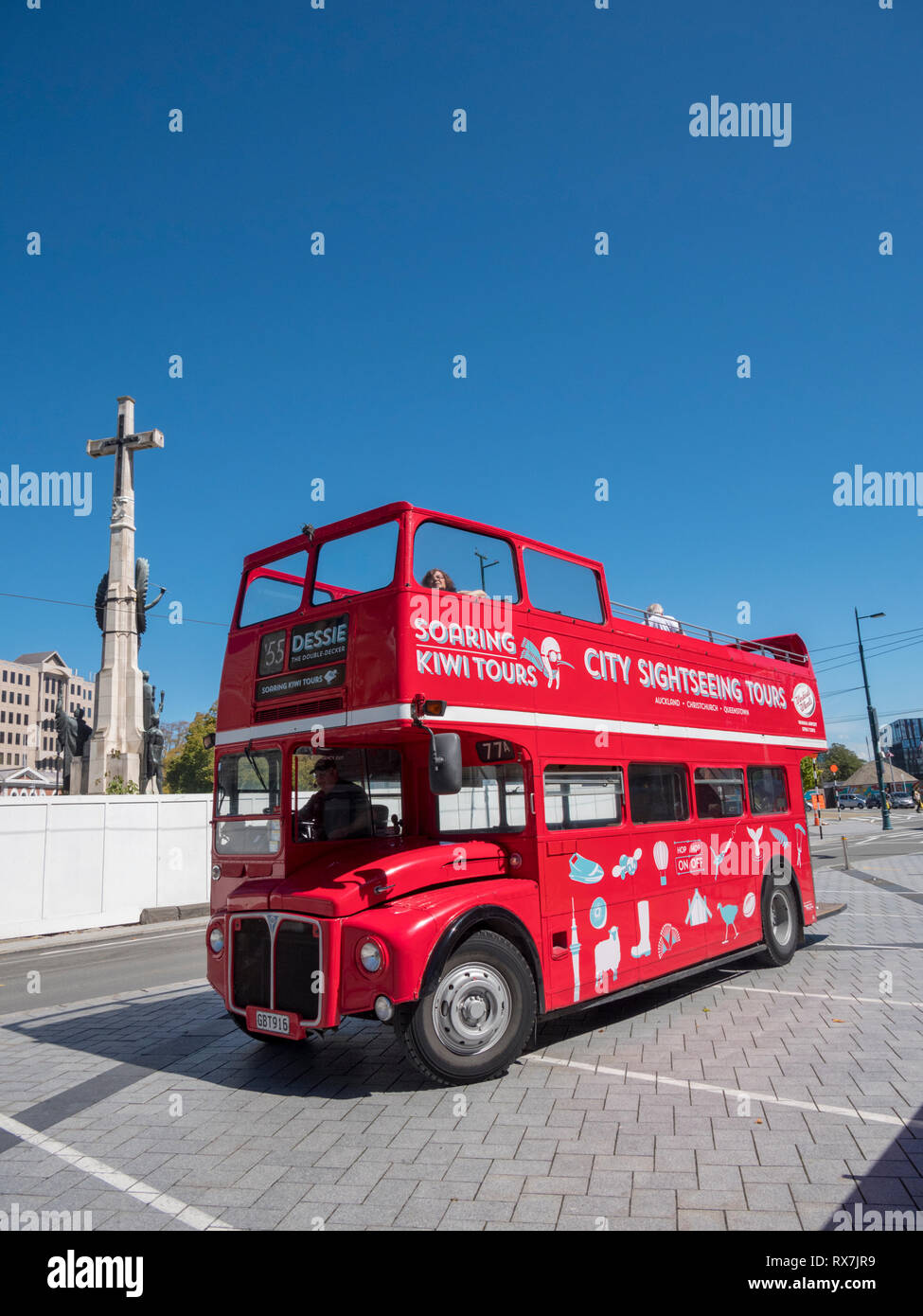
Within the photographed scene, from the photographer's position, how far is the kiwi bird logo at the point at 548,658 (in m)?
6.68

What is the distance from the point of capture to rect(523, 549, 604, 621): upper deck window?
6.98 m

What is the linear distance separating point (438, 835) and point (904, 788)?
301ft

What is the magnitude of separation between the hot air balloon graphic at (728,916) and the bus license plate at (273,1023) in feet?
15.9

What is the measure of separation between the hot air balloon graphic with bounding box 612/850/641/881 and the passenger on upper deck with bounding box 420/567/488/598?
2652 mm

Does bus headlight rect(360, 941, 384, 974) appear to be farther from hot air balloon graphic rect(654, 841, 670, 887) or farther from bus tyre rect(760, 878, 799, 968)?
bus tyre rect(760, 878, 799, 968)

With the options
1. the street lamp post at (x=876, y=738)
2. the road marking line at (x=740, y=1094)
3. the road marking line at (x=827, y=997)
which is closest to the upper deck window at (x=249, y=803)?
the road marking line at (x=740, y=1094)

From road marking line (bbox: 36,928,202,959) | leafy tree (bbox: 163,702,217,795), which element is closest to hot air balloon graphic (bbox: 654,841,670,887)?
road marking line (bbox: 36,928,202,959)

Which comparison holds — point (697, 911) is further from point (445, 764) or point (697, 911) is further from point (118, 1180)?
point (118, 1180)

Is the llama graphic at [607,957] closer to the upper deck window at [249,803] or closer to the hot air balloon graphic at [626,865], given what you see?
the hot air balloon graphic at [626,865]

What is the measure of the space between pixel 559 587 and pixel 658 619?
6.23ft

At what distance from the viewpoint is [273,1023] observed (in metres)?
5.81

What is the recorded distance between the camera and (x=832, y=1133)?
462cm
